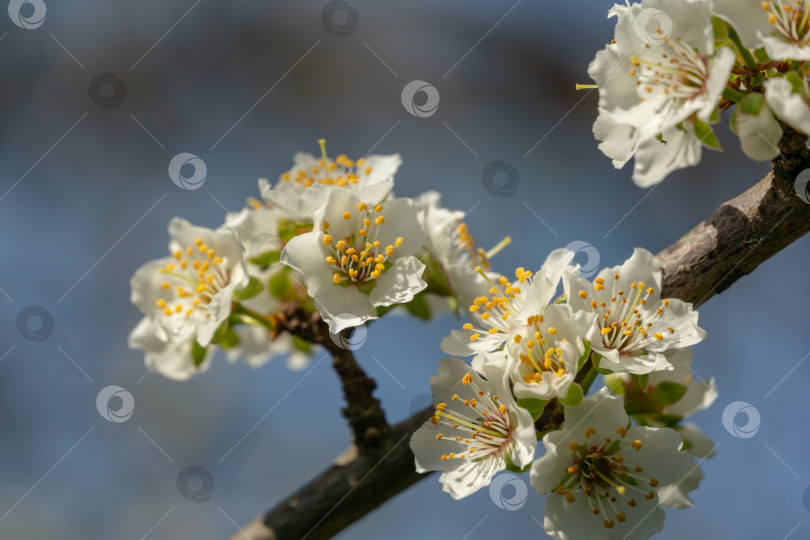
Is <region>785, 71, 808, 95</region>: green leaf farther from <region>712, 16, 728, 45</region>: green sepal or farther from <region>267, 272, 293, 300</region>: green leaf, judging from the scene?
<region>267, 272, 293, 300</region>: green leaf

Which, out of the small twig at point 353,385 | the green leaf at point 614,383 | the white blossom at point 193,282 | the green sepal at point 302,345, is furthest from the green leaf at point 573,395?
the green sepal at point 302,345

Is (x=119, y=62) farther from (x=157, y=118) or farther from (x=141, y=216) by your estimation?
(x=141, y=216)

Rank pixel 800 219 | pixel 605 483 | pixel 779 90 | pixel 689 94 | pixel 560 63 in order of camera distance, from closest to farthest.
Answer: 1. pixel 779 90
2. pixel 689 94
3. pixel 800 219
4. pixel 605 483
5. pixel 560 63

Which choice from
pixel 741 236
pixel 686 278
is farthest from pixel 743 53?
pixel 686 278

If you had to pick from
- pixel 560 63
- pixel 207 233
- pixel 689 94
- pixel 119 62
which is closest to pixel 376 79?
pixel 560 63

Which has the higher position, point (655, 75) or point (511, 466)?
point (655, 75)

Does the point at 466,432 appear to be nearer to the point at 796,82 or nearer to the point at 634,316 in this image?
the point at 634,316
